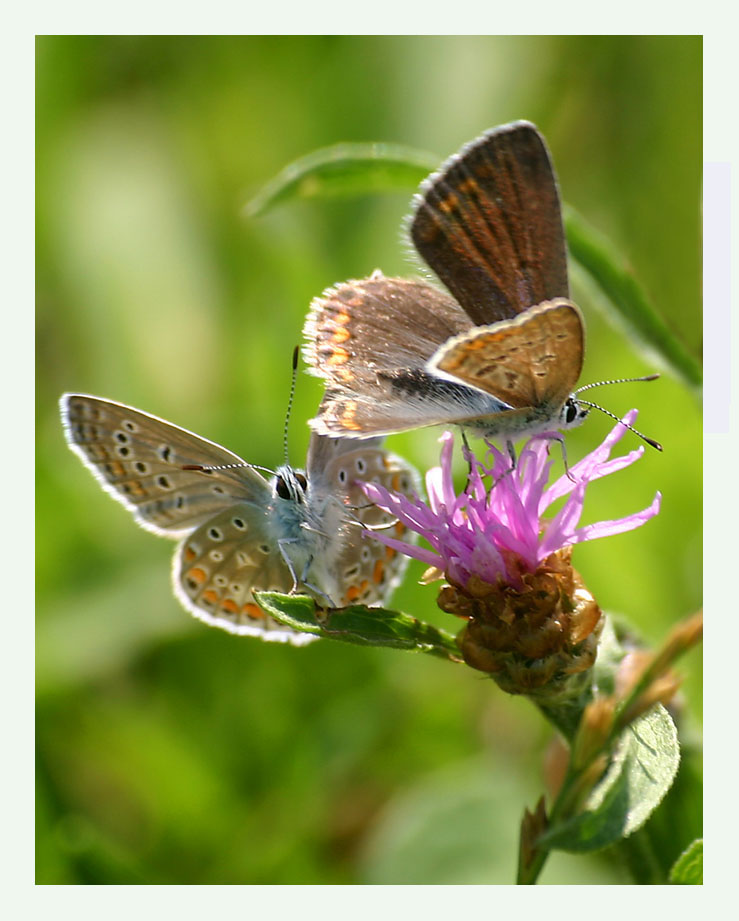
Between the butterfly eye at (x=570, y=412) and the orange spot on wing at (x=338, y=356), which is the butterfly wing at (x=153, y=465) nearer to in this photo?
the orange spot on wing at (x=338, y=356)

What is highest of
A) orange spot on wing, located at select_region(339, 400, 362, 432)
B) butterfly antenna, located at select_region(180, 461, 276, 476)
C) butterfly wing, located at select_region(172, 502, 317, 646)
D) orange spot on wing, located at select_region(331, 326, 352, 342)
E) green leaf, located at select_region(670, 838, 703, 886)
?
orange spot on wing, located at select_region(331, 326, 352, 342)

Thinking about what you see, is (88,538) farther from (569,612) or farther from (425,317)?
(569,612)

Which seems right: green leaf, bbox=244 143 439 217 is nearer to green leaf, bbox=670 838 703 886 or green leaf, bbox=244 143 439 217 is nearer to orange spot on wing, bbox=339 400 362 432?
orange spot on wing, bbox=339 400 362 432

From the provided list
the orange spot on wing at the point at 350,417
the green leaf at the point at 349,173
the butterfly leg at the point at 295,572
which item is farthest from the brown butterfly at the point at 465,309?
the butterfly leg at the point at 295,572

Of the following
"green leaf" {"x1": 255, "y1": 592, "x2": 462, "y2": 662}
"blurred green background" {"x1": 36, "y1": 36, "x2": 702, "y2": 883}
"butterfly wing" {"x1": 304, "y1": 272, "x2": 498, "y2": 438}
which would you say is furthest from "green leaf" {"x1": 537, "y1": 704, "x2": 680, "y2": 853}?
"butterfly wing" {"x1": 304, "y1": 272, "x2": 498, "y2": 438}

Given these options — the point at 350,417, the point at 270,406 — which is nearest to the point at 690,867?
the point at 350,417

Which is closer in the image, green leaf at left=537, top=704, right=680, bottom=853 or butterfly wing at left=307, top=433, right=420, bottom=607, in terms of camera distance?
green leaf at left=537, top=704, right=680, bottom=853
